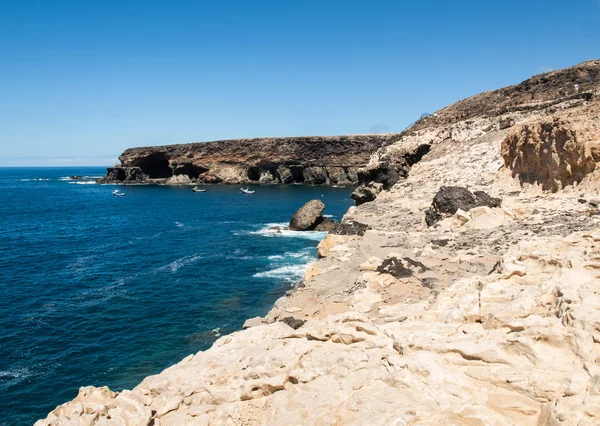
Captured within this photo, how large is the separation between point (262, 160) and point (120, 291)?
291ft

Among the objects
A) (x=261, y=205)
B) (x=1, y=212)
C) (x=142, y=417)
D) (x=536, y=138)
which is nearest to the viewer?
(x=142, y=417)

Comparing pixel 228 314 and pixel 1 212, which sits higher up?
pixel 1 212

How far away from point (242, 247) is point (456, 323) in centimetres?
3521

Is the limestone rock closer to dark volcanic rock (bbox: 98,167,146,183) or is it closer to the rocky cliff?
the rocky cliff

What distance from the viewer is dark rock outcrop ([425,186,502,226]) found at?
22031mm

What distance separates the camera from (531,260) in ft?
33.5

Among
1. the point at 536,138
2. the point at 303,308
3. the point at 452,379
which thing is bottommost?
the point at 303,308

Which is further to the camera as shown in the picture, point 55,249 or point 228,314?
point 55,249

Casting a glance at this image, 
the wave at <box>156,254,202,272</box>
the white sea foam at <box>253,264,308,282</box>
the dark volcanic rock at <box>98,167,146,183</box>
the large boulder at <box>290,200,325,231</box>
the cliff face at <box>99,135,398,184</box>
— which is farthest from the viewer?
the dark volcanic rock at <box>98,167,146,183</box>

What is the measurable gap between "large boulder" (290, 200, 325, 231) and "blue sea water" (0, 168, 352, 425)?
1.84 meters

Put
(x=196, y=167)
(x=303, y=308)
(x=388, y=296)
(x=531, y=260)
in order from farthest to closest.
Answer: (x=196, y=167) < (x=303, y=308) < (x=388, y=296) < (x=531, y=260)

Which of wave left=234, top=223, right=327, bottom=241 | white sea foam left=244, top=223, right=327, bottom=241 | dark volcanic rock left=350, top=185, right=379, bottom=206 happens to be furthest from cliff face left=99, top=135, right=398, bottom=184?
dark volcanic rock left=350, top=185, right=379, bottom=206

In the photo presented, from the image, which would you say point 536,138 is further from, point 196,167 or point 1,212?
point 196,167

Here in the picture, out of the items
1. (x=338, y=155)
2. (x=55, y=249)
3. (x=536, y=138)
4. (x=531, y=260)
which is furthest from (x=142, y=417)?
(x=338, y=155)
